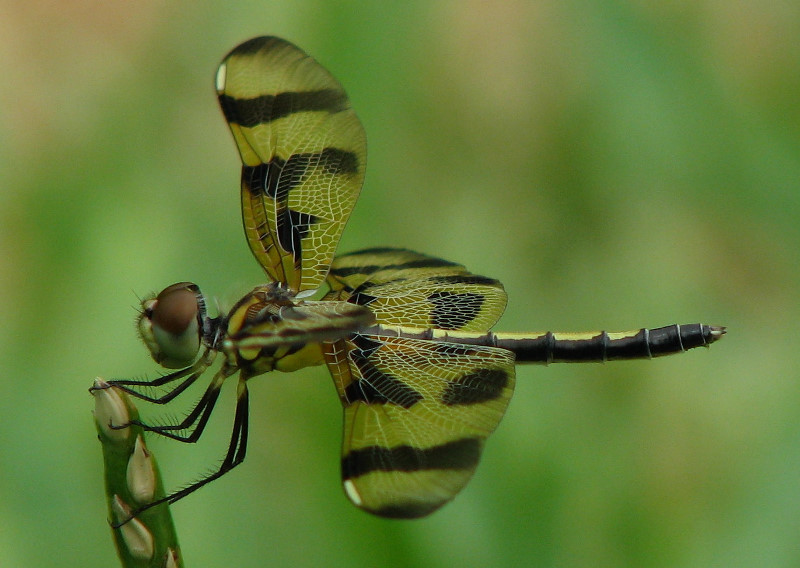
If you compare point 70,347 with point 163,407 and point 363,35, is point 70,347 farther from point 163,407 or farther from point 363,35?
point 363,35

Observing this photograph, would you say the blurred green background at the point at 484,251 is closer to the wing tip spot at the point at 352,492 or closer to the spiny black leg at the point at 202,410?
the spiny black leg at the point at 202,410

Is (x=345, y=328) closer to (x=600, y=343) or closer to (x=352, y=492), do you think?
(x=352, y=492)

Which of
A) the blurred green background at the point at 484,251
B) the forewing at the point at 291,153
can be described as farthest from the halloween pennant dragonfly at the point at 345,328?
the blurred green background at the point at 484,251

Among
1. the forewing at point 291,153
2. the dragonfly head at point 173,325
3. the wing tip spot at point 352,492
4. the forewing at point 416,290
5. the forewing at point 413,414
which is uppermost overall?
the forewing at point 291,153

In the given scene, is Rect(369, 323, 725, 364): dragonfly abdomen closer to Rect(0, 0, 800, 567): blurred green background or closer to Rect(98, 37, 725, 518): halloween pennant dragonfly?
Result: Rect(98, 37, 725, 518): halloween pennant dragonfly

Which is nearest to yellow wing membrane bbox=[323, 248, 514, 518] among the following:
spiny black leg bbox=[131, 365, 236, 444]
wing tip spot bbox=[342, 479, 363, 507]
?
wing tip spot bbox=[342, 479, 363, 507]

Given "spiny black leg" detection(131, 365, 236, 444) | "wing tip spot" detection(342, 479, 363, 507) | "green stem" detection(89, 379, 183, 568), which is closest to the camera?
"green stem" detection(89, 379, 183, 568)
